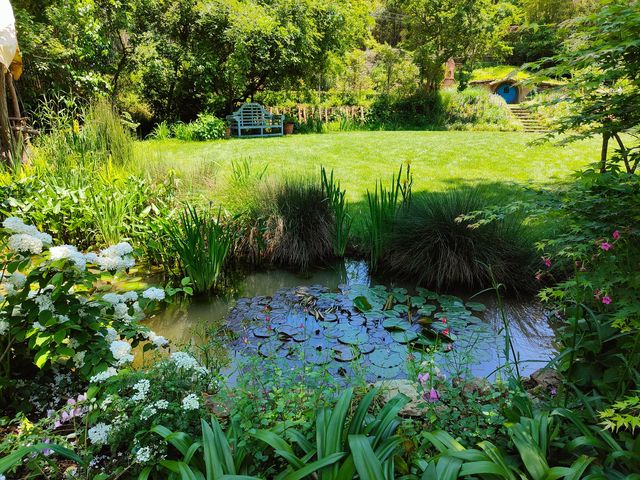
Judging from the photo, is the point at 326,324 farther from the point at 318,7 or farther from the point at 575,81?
the point at 318,7

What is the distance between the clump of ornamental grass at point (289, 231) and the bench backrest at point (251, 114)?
941 centimetres

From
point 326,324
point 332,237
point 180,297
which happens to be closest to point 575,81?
point 326,324

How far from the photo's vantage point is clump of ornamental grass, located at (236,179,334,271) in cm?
445

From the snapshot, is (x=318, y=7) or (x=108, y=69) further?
(x=318, y=7)

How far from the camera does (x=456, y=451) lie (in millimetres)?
1342

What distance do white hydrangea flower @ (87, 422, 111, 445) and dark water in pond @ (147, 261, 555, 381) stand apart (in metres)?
1.07

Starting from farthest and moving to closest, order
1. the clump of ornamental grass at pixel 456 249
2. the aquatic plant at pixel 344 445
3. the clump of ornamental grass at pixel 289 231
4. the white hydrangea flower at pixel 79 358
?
the clump of ornamental grass at pixel 289 231 → the clump of ornamental grass at pixel 456 249 → the white hydrangea flower at pixel 79 358 → the aquatic plant at pixel 344 445

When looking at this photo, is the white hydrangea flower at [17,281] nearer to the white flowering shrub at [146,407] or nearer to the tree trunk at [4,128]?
the white flowering shrub at [146,407]

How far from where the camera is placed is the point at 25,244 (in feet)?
5.90

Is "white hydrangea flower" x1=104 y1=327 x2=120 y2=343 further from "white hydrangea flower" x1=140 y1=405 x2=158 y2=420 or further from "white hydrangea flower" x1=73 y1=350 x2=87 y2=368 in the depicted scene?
"white hydrangea flower" x1=140 y1=405 x2=158 y2=420

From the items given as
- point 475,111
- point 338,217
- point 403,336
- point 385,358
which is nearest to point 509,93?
point 475,111

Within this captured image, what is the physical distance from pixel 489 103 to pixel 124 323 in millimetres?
15622

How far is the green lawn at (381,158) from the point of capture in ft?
19.6

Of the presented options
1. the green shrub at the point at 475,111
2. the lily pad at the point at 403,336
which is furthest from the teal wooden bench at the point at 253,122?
the lily pad at the point at 403,336
